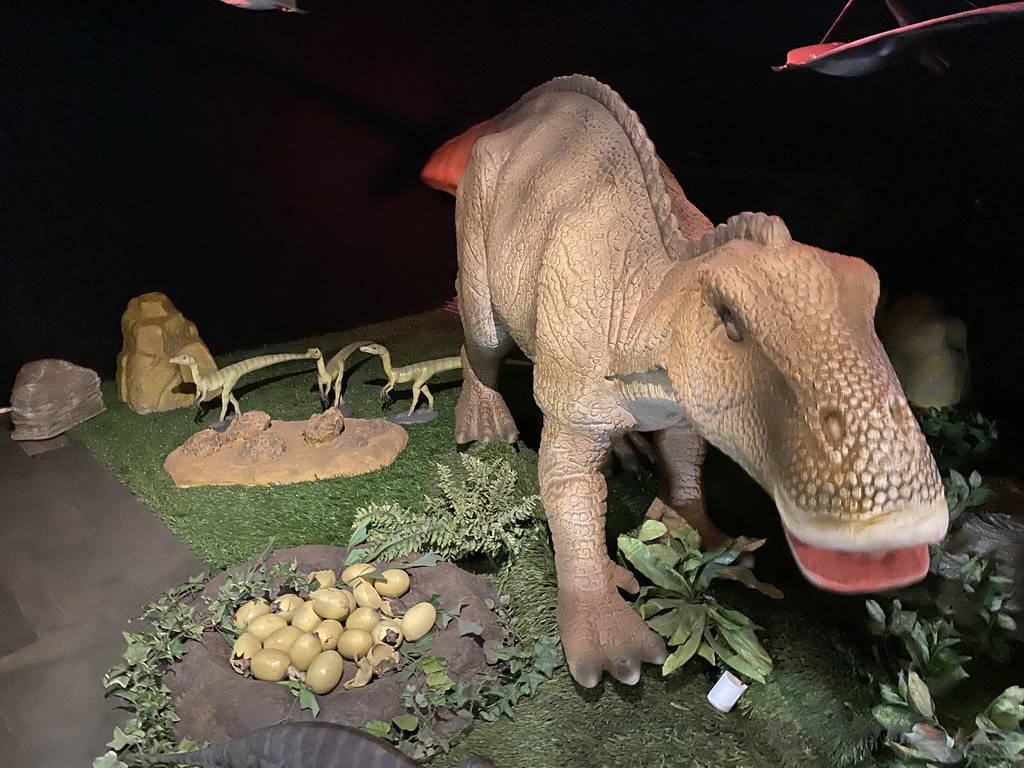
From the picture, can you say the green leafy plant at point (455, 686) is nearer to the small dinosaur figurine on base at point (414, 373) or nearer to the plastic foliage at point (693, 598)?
the plastic foliage at point (693, 598)

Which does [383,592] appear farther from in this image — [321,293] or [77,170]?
[77,170]

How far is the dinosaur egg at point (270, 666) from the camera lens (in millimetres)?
1617

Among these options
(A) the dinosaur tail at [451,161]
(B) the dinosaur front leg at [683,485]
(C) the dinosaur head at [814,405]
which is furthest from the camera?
(A) the dinosaur tail at [451,161]

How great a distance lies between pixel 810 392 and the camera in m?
0.98

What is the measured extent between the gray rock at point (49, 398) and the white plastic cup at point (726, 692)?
8.64 ft

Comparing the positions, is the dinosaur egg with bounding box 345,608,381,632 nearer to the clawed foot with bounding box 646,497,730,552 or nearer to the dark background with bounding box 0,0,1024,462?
the clawed foot with bounding box 646,497,730,552

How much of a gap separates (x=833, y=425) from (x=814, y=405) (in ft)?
0.12

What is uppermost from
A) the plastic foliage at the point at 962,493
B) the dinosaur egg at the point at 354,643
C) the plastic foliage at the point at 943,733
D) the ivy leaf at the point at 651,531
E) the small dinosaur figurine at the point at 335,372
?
the plastic foliage at the point at 962,493

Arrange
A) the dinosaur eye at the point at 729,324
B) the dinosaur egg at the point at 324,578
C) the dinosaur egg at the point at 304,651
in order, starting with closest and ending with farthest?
the dinosaur eye at the point at 729,324
the dinosaur egg at the point at 304,651
the dinosaur egg at the point at 324,578

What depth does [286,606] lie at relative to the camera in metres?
1.78

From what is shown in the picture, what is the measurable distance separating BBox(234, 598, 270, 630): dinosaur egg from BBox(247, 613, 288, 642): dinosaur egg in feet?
0.10

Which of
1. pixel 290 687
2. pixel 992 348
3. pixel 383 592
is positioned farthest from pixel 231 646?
pixel 992 348

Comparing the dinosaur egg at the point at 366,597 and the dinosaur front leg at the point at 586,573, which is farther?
the dinosaur egg at the point at 366,597

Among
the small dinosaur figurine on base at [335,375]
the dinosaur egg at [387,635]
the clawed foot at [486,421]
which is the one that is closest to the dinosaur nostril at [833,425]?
the dinosaur egg at [387,635]
